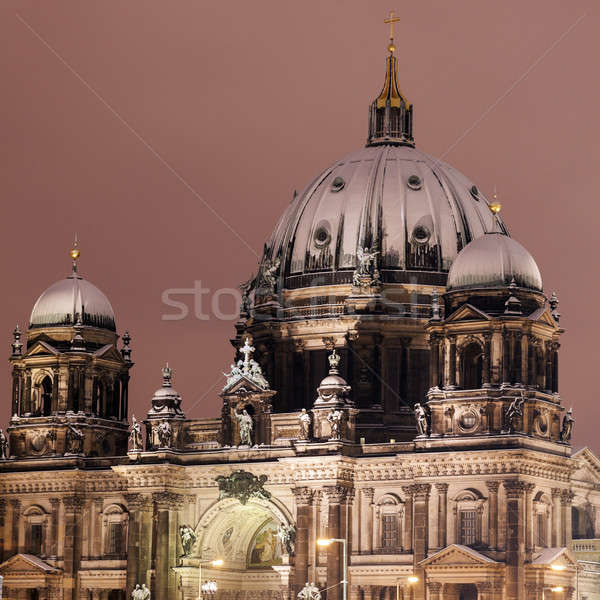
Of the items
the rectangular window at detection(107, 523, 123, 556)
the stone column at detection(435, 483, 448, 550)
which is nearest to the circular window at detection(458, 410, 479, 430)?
the stone column at detection(435, 483, 448, 550)

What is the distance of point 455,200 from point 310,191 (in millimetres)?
9097

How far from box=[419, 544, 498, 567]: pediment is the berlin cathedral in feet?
0.38

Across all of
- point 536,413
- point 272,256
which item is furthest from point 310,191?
point 536,413

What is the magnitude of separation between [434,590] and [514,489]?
6.71 m

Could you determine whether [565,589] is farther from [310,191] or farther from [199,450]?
[310,191]

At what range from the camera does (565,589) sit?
108 meters

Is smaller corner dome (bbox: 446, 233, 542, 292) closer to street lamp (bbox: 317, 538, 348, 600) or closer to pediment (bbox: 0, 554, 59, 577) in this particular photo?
street lamp (bbox: 317, 538, 348, 600)

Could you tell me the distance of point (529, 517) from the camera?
106500 millimetres

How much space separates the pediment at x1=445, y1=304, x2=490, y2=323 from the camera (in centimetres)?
10844

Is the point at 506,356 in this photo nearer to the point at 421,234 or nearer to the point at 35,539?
the point at 421,234

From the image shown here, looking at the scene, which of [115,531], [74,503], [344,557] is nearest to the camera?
[344,557]

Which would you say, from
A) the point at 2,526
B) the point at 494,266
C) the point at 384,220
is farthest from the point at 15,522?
the point at 494,266

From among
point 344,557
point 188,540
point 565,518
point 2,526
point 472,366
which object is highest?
point 472,366

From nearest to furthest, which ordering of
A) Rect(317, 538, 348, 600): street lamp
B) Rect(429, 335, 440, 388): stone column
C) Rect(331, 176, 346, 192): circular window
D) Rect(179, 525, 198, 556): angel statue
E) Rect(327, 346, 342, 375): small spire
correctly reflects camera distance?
Rect(317, 538, 348, 600): street lamp
Rect(429, 335, 440, 388): stone column
Rect(327, 346, 342, 375): small spire
Rect(179, 525, 198, 556): angel statue
Rect(331, 176, 346, 192): circular window
